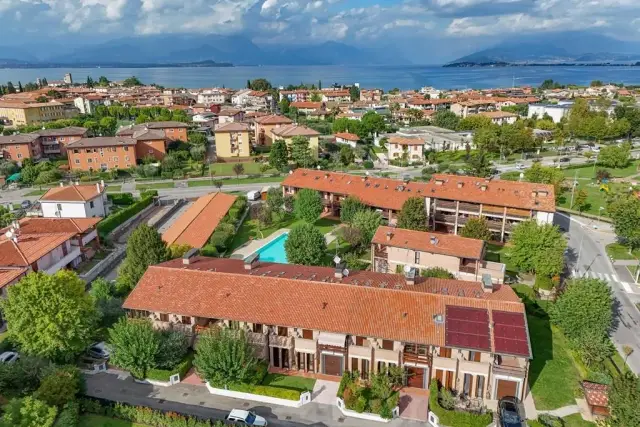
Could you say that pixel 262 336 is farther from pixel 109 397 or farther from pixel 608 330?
pixel 608 330

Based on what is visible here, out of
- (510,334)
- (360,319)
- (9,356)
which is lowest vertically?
(9,356)

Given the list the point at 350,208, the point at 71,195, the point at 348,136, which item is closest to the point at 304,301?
the point at 350,208

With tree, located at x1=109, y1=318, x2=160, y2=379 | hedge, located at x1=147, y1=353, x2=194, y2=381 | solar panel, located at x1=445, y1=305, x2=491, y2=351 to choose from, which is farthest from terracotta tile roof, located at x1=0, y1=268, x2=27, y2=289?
solar panel, located at x1=445, y1=305, x2=491, y2=351

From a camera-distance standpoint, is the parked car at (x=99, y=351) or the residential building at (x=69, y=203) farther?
the residential building at (x=69, y=203)

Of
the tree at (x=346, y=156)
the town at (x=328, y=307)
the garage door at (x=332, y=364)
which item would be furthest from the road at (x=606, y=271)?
the tree at (x=346, y=156)

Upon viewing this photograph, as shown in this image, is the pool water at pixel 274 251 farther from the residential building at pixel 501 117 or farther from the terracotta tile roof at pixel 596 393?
the residential building at pixel 501 117

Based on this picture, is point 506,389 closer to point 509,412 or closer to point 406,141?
point 509,412
